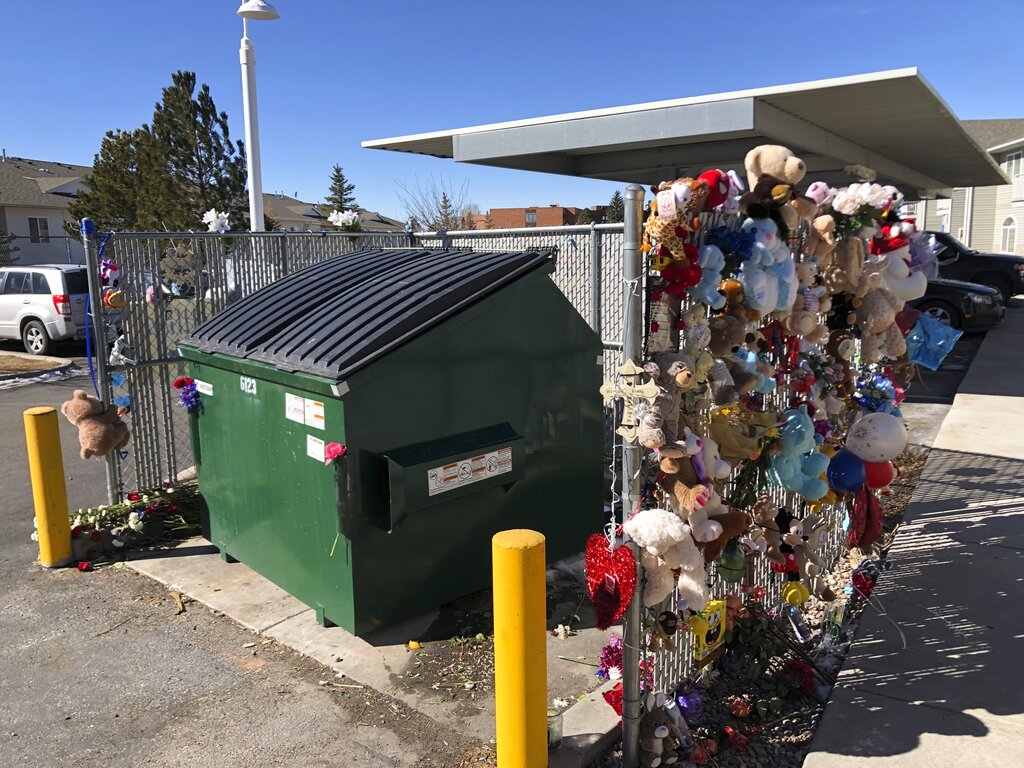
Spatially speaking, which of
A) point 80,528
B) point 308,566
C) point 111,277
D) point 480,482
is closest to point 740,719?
point 480,482

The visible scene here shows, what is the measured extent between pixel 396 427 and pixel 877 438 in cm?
232

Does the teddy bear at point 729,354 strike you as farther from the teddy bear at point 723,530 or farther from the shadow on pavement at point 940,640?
the shadow on pavement at point 940,640

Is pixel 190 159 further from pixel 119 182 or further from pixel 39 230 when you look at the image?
pixel 39 230

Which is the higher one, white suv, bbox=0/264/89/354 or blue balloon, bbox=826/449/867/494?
white suv, bbox=0/264/89/354

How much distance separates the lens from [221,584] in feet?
14.8

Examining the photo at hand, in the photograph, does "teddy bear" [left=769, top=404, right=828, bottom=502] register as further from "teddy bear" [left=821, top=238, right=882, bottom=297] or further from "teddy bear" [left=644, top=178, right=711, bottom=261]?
"teddy bear" [left=644, top=178, right=711, bottom=261]

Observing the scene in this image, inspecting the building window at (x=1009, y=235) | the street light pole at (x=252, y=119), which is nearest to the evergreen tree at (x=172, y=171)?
the street light pole at (x=252, y=119)

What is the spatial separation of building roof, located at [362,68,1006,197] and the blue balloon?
3537mm

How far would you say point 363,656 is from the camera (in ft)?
12.1

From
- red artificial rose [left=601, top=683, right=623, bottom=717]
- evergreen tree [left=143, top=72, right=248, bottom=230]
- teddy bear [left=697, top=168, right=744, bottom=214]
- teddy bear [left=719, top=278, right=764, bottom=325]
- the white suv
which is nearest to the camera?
teddy bear [left=697, top=168, right=744, bottom=214]

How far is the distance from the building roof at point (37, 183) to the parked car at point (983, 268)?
3627 cm

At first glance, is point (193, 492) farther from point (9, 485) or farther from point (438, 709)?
point (438, 709)

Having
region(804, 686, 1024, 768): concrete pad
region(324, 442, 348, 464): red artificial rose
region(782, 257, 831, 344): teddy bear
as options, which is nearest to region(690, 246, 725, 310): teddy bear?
region(782, 257, 831, 344): teddy bear

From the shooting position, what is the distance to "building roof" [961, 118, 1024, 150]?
34.8 metres
